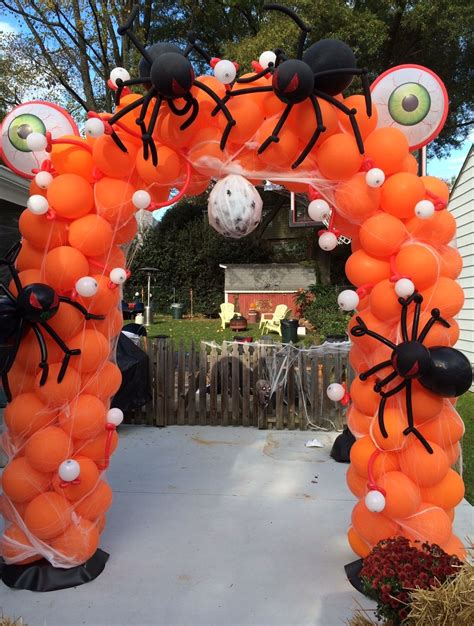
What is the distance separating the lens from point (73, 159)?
3.09 m

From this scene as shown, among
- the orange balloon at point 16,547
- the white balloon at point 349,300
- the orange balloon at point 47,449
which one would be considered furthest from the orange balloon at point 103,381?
the white balloon at point 349,300

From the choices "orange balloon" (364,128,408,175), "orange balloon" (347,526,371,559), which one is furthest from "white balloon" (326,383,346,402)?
"orange balloon" (364,128,408,175)

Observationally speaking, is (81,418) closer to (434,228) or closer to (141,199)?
(141,199)

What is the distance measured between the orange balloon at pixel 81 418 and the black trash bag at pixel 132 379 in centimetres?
302

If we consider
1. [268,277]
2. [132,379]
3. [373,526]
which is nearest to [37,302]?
[373,526]

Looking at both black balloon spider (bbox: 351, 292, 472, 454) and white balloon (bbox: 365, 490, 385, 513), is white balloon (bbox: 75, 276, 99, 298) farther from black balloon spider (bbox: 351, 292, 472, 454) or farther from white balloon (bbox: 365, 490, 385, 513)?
white balloon (bbox: 365, 490, 385, 513)

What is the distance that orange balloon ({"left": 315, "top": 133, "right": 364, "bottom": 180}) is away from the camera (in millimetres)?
2875

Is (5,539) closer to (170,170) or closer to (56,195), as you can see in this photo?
(56,195)

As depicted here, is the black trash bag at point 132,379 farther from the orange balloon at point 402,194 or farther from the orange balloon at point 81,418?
the orange balloon at point 402,194

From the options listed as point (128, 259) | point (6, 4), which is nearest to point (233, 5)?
point (6, 4)

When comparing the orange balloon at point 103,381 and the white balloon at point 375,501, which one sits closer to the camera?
the white balloon at point 375,501

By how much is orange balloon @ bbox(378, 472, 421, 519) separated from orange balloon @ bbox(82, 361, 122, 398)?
6.18 ft

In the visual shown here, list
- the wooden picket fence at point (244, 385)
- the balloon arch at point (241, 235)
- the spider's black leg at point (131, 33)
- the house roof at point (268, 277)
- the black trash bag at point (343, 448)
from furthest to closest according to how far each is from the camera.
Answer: the house roof at point (268, 277)
the wooden picket fence at point (244, 385)
the black trash bag at point (343, 448)
the balloon arch at point (241, 235)
the spider's black leg at point (131, 33)

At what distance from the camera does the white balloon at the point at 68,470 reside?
2996 mm
